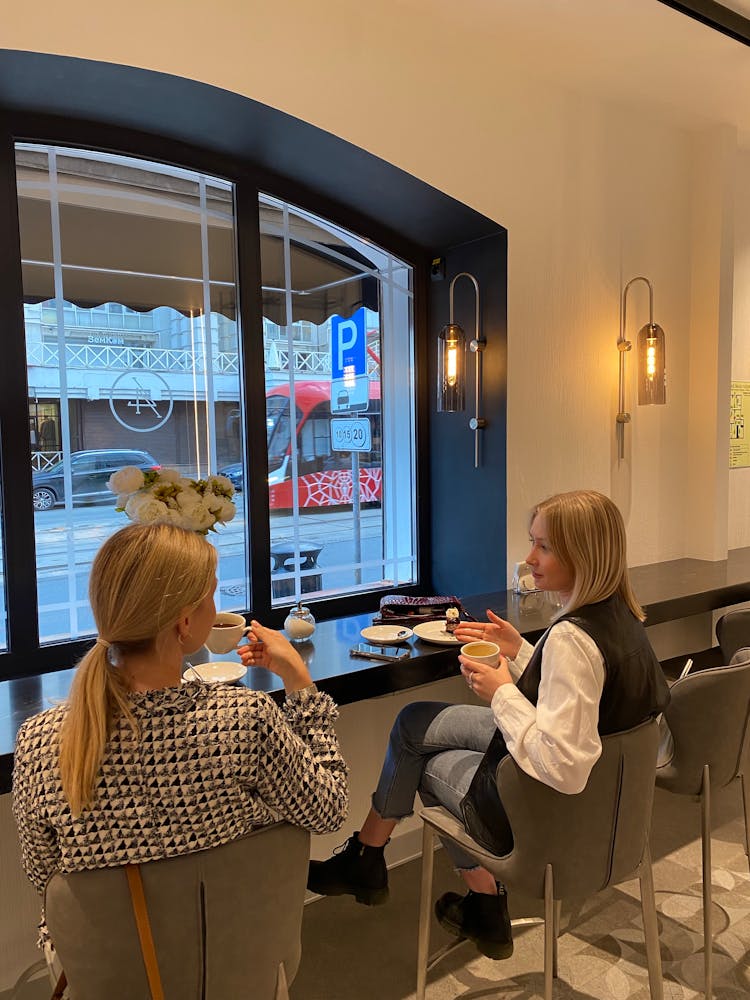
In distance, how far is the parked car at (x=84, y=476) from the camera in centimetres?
234

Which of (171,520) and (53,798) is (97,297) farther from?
(53,798)

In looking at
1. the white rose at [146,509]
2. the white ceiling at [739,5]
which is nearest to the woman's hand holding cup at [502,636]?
the white rose at [146,509]

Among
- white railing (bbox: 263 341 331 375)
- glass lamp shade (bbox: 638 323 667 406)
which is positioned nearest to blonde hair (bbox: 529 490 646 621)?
white railing (bbox: 263 341 331 375)

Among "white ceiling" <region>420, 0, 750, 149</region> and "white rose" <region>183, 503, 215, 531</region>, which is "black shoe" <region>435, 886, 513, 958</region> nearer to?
"white rose" <region>183, 503, 215, 531</region>

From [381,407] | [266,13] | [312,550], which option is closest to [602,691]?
[312,550]

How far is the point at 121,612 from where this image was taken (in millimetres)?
1107

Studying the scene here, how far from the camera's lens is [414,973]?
1987 millimetres

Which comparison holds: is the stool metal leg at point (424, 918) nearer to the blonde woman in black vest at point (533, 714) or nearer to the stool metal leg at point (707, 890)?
the blonde woman in black vest at point (533, 714)

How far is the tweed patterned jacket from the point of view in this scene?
104 centimetres

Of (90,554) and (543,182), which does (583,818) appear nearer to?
(90,554)

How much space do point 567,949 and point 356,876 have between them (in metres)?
0.60

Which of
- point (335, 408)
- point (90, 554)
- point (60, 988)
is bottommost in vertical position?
point (60, 988)

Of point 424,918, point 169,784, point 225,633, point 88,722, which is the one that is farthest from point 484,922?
point 88,722

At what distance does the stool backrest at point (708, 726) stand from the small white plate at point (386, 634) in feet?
2.27
